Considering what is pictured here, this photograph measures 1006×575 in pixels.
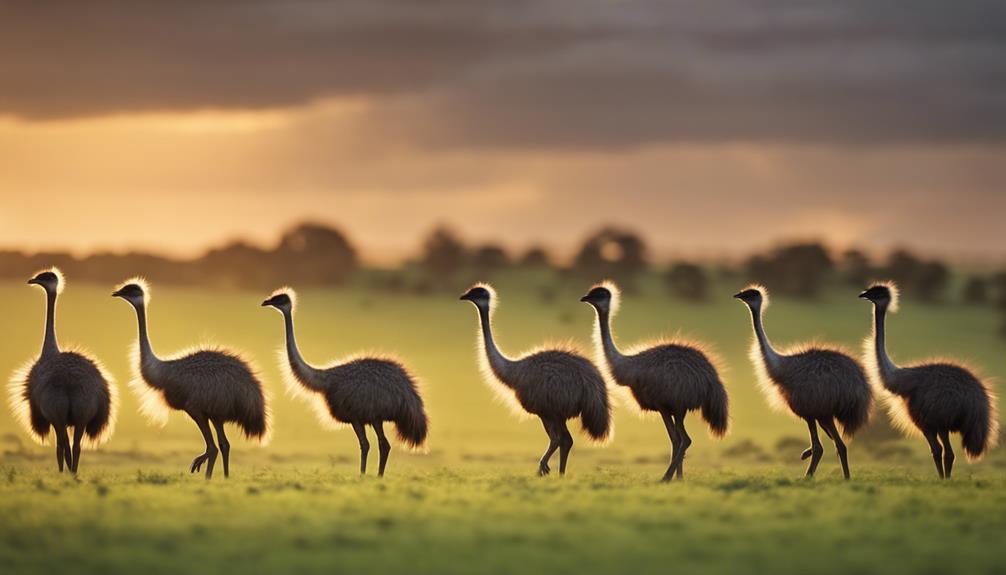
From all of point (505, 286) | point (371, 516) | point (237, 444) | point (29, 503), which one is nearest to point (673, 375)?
point (371, 516)

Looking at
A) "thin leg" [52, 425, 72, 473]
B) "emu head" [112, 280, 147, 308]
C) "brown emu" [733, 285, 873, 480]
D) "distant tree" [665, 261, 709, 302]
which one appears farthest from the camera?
"distant tree" [665, 261, 709, 302]

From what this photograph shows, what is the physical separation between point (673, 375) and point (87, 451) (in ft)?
57.7

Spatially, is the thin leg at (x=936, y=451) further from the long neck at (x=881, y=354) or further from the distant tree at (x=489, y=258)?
the distant tree at (x=489, y=258)

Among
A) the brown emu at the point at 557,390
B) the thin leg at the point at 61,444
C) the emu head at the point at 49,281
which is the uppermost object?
the emu head at the point at 49,281

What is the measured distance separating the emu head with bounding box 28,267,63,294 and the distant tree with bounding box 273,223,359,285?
5018 centimetres

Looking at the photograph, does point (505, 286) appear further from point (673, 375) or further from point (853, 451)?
Answer: point (673, 375)

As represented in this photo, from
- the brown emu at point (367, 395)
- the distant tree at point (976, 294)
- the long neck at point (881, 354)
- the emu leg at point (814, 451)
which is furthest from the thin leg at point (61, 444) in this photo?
the distant tree at point (976, 294)

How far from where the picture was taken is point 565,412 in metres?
21.0

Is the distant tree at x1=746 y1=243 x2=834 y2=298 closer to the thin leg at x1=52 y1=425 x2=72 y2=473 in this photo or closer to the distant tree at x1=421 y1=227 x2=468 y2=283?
the distant tree at x1=421 y1=227 x2=468 y2=283

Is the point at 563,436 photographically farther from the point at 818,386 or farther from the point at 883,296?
the point at 883,296

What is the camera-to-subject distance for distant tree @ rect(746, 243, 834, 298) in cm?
7438

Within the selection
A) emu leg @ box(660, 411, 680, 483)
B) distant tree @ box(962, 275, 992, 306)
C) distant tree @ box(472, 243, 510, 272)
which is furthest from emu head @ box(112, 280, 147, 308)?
distant tree @ box(962, 275, 992, 306)

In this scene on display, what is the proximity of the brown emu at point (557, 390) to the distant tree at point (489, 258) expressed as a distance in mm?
57031

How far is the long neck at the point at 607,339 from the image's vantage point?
20922mm
